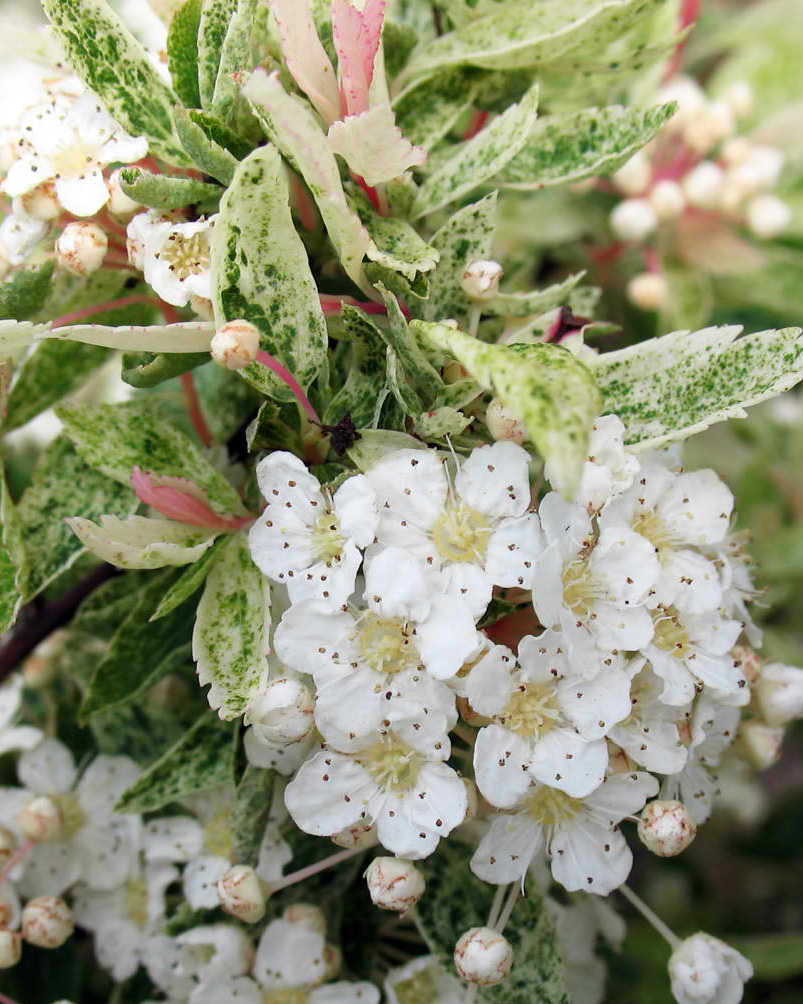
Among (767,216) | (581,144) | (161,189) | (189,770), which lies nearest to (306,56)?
(161,189)

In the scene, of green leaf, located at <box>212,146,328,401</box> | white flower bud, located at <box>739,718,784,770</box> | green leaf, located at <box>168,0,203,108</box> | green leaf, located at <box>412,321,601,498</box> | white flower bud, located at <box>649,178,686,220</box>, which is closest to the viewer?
green leaf, located at <box>412,321,601,498</box>

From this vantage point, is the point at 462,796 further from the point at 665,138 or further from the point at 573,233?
the point at 665,138

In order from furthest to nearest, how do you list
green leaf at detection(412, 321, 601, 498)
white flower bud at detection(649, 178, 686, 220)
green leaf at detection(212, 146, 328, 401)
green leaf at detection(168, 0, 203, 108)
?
white flower bud at detection(649, 178, 686, 220), green leaf at detection(168, 0, 203, 108), green leaf at detection(212, 146, 328, 401), green leaf at detection(412, 321, 601, 498)

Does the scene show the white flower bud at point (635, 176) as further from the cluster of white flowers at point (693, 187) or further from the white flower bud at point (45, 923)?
the white flower bud at point (45, 923)

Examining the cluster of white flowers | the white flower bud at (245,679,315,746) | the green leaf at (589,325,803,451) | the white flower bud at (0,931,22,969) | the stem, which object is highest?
the white flower bud at (245,679,315,746)

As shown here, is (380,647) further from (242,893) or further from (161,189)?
(161,189)

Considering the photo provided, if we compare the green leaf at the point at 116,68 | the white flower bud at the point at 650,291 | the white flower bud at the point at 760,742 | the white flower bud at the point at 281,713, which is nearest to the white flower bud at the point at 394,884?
the white flower bud at the point at 281,713

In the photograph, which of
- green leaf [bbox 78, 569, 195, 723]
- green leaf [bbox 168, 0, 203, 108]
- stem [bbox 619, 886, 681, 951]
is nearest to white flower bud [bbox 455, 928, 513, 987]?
stem [bbox 619, 886, 681, 951]

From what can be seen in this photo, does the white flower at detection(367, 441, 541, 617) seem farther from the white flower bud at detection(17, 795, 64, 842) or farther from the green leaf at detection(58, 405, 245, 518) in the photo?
the white flower bud at detection(17, 795, 64, 842)
